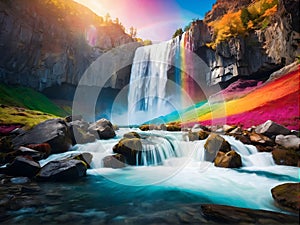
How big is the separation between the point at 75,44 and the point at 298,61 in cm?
5362

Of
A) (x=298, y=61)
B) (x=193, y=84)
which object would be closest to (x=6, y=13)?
(x=193, y=84)

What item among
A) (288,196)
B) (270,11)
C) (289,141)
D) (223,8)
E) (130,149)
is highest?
(223,8)

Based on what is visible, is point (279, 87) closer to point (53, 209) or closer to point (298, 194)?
point (298, 194)

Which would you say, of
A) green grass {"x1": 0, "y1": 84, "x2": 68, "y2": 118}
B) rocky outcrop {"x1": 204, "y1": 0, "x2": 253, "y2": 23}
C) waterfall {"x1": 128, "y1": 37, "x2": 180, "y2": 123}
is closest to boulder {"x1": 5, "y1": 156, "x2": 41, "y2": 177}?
waterfall {"x1": 128, "y1": 37, "x2": 180, "y2": 123}

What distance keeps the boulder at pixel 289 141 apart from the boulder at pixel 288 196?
801cm

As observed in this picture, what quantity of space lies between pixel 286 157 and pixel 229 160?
348cm

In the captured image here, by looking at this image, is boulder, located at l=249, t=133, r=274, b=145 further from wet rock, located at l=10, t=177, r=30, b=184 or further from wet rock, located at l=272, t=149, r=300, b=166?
wet rock, located at l=10, t=177, r=30, b=184

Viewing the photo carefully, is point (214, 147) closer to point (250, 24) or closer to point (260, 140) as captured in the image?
point (260, 140)

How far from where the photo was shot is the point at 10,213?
5648mm

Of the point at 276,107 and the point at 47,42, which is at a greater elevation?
the point at 47,42

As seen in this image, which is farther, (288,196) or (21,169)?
(21,169)

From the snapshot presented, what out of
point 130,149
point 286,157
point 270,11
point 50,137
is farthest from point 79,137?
point 270,11

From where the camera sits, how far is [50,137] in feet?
47.7

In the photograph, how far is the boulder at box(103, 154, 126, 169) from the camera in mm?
12062
